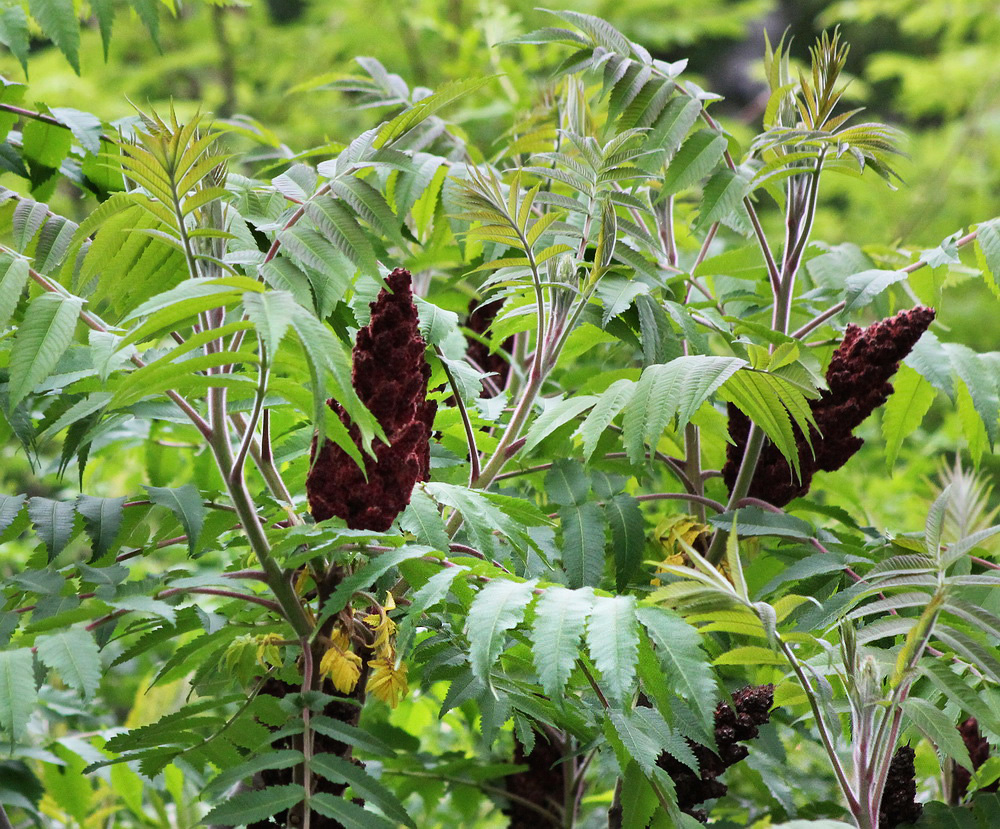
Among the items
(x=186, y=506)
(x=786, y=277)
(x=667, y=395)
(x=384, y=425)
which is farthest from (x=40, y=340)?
(x=786, y=277)

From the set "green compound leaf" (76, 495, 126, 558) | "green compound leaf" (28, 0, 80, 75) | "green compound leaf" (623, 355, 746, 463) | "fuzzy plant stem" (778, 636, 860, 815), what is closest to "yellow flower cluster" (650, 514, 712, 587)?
"green compound leaf" (623, 355, 746, 463)

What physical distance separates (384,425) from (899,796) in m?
1.00

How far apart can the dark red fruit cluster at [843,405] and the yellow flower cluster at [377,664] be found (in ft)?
2.18

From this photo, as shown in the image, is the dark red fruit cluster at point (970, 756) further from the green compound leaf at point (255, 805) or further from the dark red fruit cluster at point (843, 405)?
the green compound leaf at point (255, 805)

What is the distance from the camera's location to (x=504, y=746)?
3.00m

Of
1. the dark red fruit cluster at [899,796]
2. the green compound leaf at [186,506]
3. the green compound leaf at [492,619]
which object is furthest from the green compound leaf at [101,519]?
the dark red fruit cluster at [899,796]

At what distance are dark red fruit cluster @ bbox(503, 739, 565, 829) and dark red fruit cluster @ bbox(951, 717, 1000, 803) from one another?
0.74 meters

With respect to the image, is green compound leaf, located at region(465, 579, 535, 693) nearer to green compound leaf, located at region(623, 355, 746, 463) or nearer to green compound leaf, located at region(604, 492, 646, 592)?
green compound leaf, located at region(623, 355, 746, 463)

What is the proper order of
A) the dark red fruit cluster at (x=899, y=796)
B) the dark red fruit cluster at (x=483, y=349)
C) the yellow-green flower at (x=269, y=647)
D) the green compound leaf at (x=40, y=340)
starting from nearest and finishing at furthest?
the green compound leaf at (x=40, y=340) < the yellow-green flower at (x=269, y=647) < the dark red fruit cluster at (x=899, y=796) < the dark red fruit cluster at (x=483, y=349)

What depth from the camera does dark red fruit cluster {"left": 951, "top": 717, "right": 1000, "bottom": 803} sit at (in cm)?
183

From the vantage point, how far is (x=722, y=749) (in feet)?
5.17

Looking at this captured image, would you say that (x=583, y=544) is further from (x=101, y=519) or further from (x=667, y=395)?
(x=101, y=519)

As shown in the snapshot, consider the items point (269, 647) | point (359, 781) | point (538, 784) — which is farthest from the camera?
point (538, 784)

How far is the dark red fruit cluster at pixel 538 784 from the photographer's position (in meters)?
2.08
